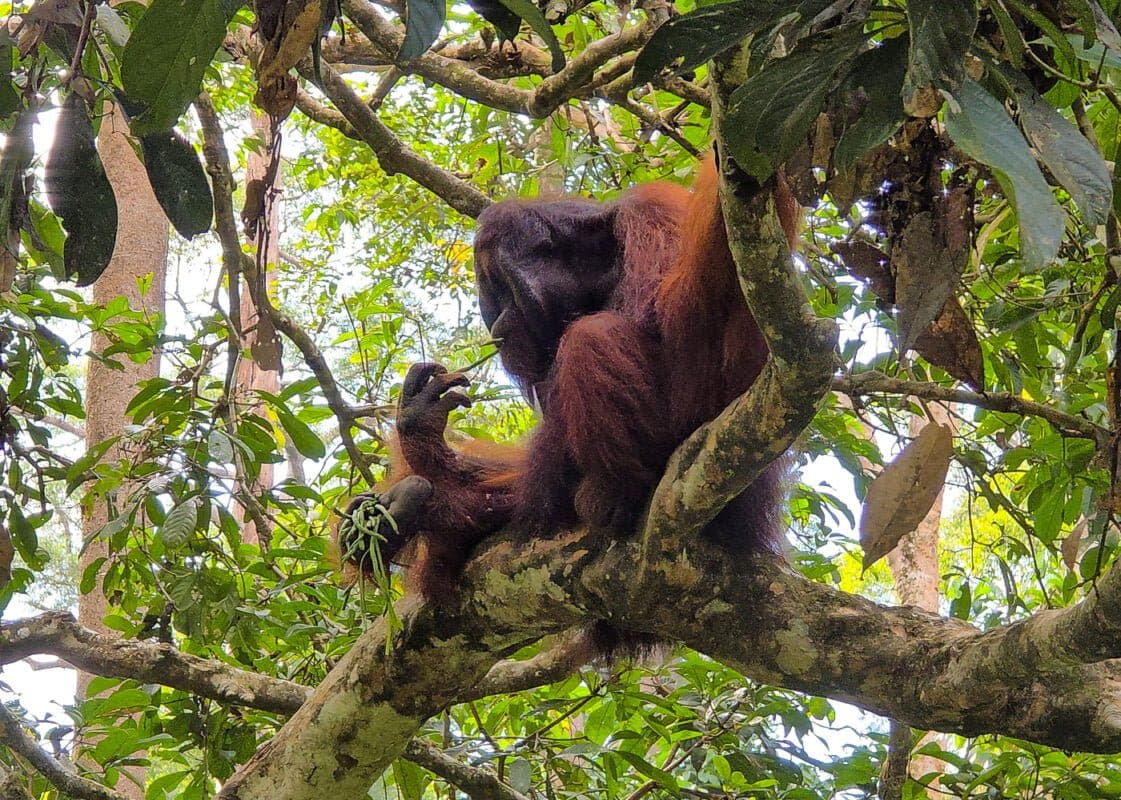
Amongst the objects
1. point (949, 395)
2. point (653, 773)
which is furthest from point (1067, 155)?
point (653, 773)

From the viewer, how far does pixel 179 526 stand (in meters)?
2.92

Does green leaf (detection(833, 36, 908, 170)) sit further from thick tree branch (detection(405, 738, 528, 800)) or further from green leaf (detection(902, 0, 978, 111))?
thick tree branch (detection(405, 738, 528, 800))

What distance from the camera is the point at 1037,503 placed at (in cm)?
317

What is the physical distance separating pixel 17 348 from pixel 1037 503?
10.3 ft

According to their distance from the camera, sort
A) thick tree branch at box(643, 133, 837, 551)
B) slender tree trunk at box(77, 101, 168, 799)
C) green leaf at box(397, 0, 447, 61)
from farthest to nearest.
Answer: slender tree trunk at box(77, 101, 168, 799) < thick tree branch at box(643, 133, 837, 551) < green leaf at box(397, 0, 447, 61)

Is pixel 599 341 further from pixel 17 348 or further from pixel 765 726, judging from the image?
pixel 17 348

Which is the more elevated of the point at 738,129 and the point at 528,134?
the point at 528,134

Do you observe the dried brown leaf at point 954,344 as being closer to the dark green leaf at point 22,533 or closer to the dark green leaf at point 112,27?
the dark green leaf at point 112,27

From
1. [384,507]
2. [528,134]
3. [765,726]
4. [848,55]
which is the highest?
[528,134]

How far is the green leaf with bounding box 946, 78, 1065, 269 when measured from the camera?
928 millimetres

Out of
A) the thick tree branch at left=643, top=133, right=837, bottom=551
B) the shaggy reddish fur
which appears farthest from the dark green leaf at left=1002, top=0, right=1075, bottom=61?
the shaggy reddish fur

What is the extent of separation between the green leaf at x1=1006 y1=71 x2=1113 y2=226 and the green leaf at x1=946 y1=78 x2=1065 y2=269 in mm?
98

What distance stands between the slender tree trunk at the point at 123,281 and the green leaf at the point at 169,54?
6384mm

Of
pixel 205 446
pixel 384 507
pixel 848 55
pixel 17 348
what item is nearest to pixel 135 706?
pixel 205 446
